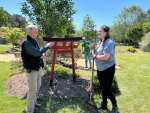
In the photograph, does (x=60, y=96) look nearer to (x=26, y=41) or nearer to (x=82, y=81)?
(x=82, y=81)

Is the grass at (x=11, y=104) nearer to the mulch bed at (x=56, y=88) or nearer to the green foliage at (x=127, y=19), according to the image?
the mulch bed at (x=56, y=88)

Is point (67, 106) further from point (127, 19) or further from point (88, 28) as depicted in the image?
point (127, 19)

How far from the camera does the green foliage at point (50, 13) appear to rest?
177 inches

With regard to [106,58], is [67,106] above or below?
below

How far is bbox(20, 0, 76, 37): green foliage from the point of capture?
4.50 m

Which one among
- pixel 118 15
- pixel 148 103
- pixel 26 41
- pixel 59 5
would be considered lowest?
pixel 148 103

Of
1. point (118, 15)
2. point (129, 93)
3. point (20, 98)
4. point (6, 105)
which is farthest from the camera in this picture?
point (118, 15)

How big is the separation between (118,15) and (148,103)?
43.5 meters

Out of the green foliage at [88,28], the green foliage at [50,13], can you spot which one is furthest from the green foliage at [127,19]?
the green foliage at [50,13]

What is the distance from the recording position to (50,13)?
4688 millimetres

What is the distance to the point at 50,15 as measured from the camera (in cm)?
471

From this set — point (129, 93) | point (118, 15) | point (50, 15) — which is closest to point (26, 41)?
point (50, 15)

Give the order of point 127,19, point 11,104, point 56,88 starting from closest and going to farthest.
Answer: point 11,104
point 56,88
point 127,19

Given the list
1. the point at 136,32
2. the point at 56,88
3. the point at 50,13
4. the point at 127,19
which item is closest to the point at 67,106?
the point at 56,88
